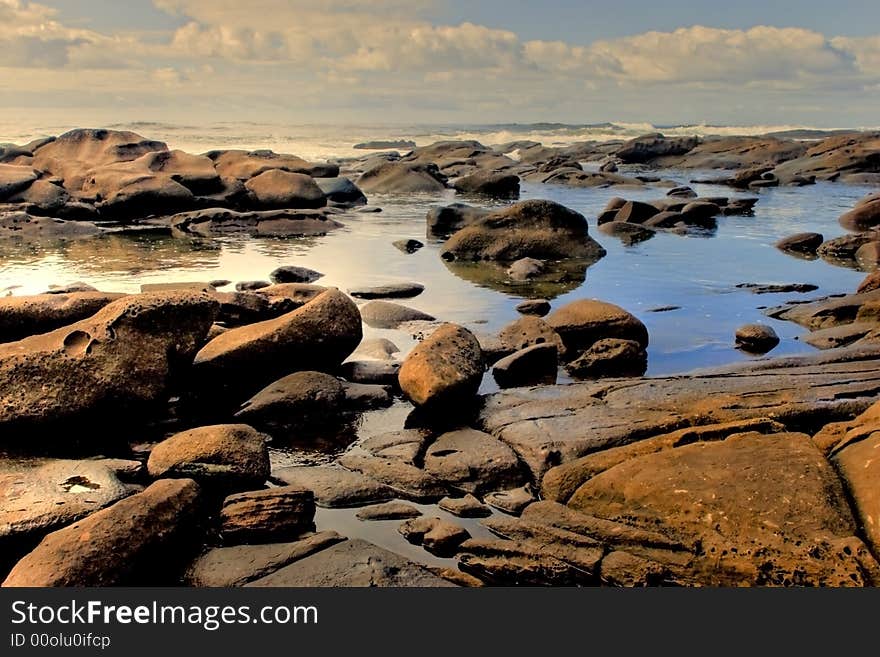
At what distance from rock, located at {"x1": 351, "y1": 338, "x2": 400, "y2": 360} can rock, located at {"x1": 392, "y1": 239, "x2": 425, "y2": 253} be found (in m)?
6.48

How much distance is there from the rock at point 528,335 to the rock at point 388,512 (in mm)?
3265

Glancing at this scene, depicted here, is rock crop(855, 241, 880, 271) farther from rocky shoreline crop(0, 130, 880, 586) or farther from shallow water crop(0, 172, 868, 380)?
rocky shoreline crop(0, 130, 880, 586)

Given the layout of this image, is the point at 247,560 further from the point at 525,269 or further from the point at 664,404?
the point at 525,269

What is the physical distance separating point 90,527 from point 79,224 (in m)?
14.6

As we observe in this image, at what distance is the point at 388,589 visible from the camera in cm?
366

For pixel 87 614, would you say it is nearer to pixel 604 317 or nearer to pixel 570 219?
pixel 604 317

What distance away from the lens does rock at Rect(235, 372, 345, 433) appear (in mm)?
6242

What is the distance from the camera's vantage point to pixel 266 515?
178 inches

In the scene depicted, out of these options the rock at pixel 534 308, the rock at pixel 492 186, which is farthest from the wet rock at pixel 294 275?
the rock at pixel 492 186

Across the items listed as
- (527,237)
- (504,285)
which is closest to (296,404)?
(504,285)

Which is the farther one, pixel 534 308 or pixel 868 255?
pixel 868 255

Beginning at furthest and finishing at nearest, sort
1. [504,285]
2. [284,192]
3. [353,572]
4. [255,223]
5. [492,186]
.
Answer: [492,186] → [284,192] → [255,223] → [504,285] → [353,572]

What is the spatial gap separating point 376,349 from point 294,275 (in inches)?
172

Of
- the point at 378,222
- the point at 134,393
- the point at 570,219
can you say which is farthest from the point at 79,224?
the point at 134,393
